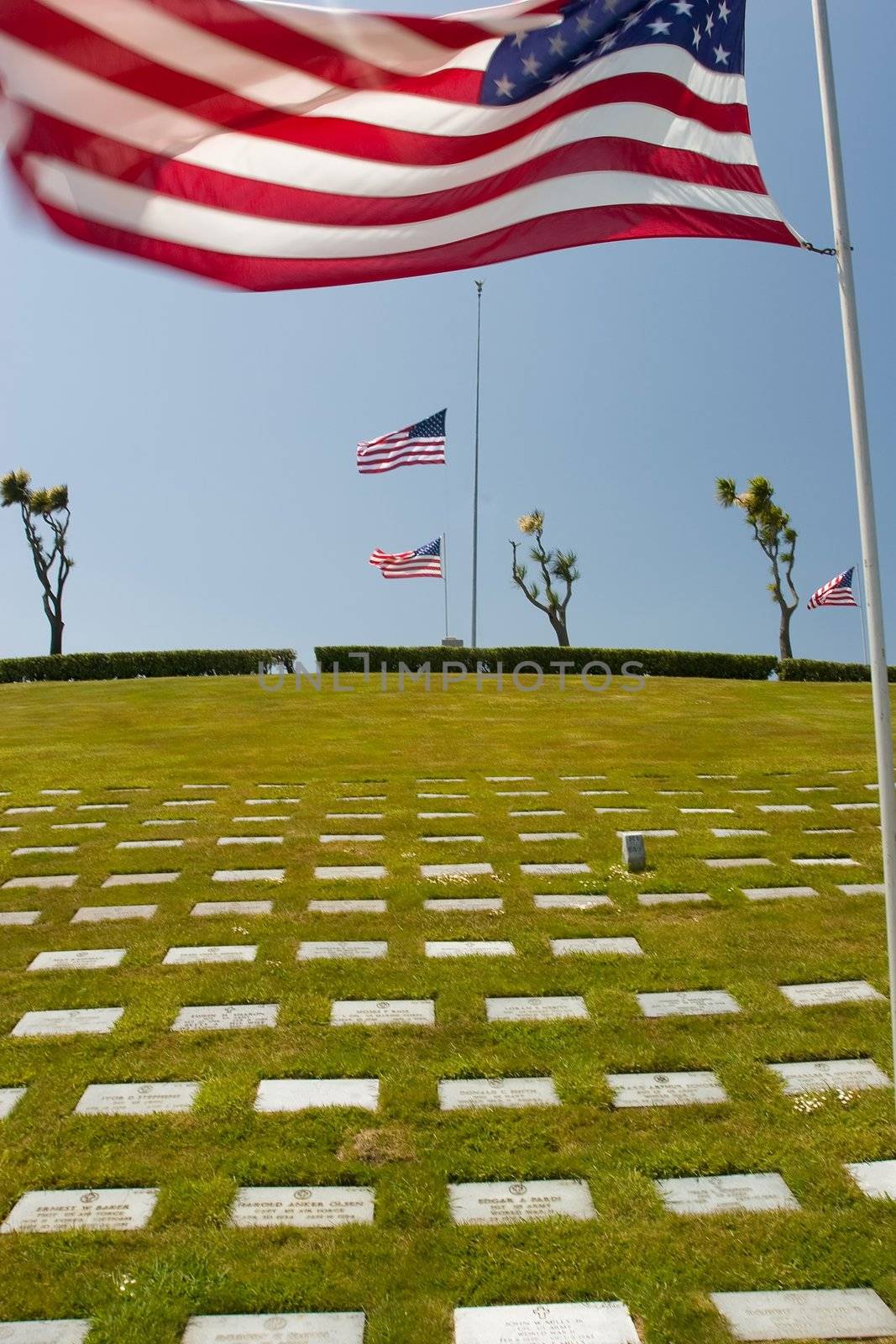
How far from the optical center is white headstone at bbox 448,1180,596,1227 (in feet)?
14.8

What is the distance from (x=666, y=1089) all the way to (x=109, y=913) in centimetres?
497

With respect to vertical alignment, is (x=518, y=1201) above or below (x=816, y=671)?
below

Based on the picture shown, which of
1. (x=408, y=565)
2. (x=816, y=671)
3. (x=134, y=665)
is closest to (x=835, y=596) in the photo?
(x=816, y=671)

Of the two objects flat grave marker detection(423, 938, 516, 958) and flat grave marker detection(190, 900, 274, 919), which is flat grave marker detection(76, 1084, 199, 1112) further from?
flat grave marker detection(190, 900, 274, 919)

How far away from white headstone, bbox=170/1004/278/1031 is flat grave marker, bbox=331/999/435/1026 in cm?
42

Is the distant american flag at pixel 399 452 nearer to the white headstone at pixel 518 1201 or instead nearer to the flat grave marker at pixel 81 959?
the flat grave marker at pixel 81 959

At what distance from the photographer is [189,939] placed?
7777 mm

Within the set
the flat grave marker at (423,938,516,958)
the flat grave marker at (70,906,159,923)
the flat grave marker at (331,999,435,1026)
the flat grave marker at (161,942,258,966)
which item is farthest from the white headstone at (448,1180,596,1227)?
the flat grave marker at (70,906,159,923)

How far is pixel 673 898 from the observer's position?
28.1 ft

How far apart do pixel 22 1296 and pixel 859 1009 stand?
4.97 m

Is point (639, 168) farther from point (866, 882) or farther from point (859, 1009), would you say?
point (866, 882)

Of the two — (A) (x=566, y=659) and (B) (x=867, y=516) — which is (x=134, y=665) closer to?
(A) (x=566, y=659)

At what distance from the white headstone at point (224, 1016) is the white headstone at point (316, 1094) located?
2.36 feet

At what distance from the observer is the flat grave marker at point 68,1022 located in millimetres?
6355
